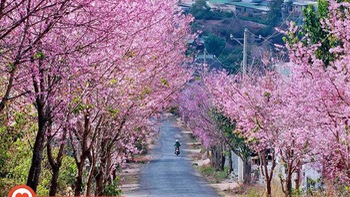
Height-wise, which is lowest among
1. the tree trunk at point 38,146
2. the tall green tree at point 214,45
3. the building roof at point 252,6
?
the tree trunk at point 38,146

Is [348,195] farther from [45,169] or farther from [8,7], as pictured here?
[8,7]

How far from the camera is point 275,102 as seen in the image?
2141 centimetres

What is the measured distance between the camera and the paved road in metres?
33.0

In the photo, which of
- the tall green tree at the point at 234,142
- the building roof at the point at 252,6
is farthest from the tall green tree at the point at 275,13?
the tall green tree at the point at 234,142

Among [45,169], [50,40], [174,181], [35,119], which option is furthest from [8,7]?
[174,181]

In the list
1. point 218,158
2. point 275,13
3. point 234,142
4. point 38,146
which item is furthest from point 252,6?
point 38,146

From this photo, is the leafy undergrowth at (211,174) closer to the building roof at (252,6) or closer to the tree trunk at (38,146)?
the tree trunk at (38,146)

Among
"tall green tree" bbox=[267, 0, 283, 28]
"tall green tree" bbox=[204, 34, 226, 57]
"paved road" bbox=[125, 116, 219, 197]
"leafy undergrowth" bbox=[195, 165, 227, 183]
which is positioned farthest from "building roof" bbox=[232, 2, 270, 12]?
"leafy undergrowth" bbox=[195, 165, 227, 183]

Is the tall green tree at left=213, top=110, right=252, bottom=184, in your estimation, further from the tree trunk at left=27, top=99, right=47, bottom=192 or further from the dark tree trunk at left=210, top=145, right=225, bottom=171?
the tree trunk at left=27, top=99, right=47, bottom=192

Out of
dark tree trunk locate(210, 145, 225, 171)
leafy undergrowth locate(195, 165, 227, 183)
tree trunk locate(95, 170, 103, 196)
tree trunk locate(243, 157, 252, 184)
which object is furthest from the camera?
dark tree trunk locate(210, 145, 225, 171)

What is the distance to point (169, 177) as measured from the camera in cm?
4081

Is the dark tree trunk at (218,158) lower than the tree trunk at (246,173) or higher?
higher

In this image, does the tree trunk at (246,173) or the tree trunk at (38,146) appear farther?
the tree trunk at (246,173)

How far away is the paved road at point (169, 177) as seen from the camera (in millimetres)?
33031
